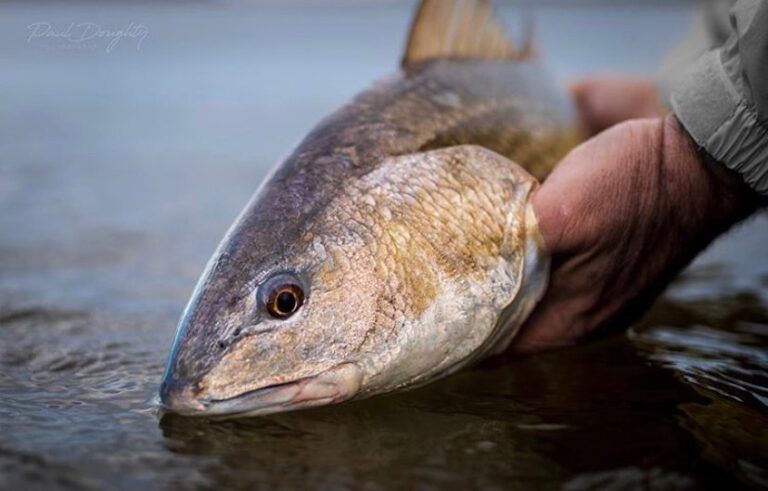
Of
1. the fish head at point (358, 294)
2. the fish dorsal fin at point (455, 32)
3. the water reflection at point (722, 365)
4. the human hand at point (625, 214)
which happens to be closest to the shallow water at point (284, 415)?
the water reflection at point (722, 365)

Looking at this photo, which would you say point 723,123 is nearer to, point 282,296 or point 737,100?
point 737,100

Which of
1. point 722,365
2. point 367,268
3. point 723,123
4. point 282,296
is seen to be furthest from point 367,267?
point 722,365

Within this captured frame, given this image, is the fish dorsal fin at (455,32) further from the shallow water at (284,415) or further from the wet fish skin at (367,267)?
the shallow water at (284,415)

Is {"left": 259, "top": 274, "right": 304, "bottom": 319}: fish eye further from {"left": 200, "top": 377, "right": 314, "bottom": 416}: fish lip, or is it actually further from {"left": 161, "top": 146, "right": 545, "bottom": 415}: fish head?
{"left": 200, "top": 377, "right": 314, "bottom": 416}: fish lip

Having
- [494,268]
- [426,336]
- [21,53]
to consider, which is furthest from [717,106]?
[21,53]

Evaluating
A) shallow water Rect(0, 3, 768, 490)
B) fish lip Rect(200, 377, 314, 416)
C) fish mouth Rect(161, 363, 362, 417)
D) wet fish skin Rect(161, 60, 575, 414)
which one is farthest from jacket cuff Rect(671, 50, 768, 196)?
fish lip Rect(200, 377, 314, 416)

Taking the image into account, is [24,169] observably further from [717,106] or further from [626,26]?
[626,26]
